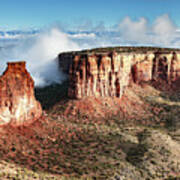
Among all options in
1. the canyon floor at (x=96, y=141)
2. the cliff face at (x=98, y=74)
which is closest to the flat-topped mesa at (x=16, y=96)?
the canyon floor at (x=96, y=141)

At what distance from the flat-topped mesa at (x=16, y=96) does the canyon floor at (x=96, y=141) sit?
2.27 meters

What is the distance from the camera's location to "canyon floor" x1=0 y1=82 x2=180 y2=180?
4603 centimetres

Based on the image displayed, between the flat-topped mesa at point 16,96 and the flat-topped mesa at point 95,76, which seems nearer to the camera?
the flat-topped mesa at point 16,96

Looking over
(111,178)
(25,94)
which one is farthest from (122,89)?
(111,178)

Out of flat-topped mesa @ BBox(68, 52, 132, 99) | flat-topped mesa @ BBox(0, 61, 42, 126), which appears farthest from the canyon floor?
flat-topped mesa @ BBox(68, 52, 132, 99)

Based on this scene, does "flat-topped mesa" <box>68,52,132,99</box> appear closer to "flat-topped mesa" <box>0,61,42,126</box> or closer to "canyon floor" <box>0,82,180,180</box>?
"canyon floor" <box>0,82,180,180</box>

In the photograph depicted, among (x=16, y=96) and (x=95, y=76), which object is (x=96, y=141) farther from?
(x=95, y=76)

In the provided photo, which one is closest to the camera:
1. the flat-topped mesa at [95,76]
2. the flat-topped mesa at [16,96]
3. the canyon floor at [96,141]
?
the canyon floor at [96,141]

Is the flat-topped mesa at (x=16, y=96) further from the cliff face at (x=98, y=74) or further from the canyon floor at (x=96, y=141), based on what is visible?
the cliff face at (x=98, y=74)

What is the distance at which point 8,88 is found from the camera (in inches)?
2149

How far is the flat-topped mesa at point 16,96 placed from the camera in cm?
5400

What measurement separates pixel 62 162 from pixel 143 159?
60.4ft

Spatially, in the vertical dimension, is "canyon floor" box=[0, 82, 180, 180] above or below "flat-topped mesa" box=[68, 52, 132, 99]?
below

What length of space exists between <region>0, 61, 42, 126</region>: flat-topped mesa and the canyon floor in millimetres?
2265
